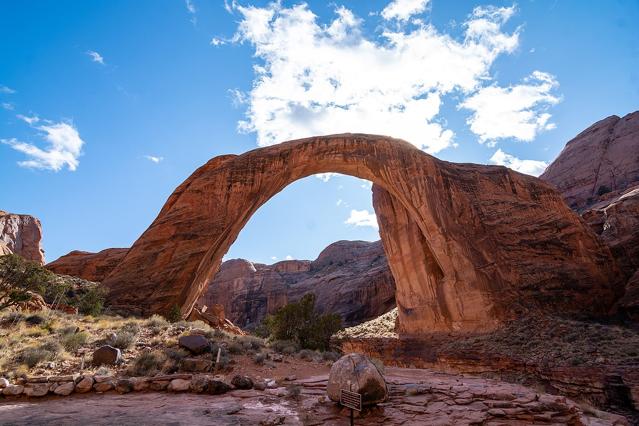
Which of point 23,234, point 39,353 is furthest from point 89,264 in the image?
point 39,353

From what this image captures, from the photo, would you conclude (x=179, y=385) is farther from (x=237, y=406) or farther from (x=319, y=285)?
(x=319, y=285)

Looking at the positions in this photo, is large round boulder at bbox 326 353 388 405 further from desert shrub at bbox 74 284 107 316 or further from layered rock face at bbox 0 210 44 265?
layered rock face at bbox 0 210 44 265

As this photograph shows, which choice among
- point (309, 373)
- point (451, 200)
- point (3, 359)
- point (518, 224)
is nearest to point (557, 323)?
point (518, 224)

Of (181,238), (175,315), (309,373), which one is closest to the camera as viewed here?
(309,373)

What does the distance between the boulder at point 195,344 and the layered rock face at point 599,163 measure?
35.0m

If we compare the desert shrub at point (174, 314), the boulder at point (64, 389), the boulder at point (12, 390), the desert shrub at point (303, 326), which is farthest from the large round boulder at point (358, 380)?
the desert shrub at point (303, 326)

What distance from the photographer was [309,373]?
8.93 metres

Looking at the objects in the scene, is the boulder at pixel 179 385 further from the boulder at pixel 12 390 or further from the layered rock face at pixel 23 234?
the layered rock face at pixel 23 234

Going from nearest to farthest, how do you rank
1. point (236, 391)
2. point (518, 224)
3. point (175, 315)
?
point (236, 391) → point (175, 315) → point (518, 224)

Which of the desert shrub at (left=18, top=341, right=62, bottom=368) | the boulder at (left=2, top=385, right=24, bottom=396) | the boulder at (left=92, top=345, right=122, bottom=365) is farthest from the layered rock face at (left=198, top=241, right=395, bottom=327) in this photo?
the boulder at (left=2, top=385, right=24, bottom=396)

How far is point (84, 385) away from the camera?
6312 mm

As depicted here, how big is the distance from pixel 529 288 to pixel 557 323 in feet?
8.86

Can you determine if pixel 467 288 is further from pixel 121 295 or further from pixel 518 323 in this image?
pixel 121 295

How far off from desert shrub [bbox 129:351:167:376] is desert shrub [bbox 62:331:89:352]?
1747mm
